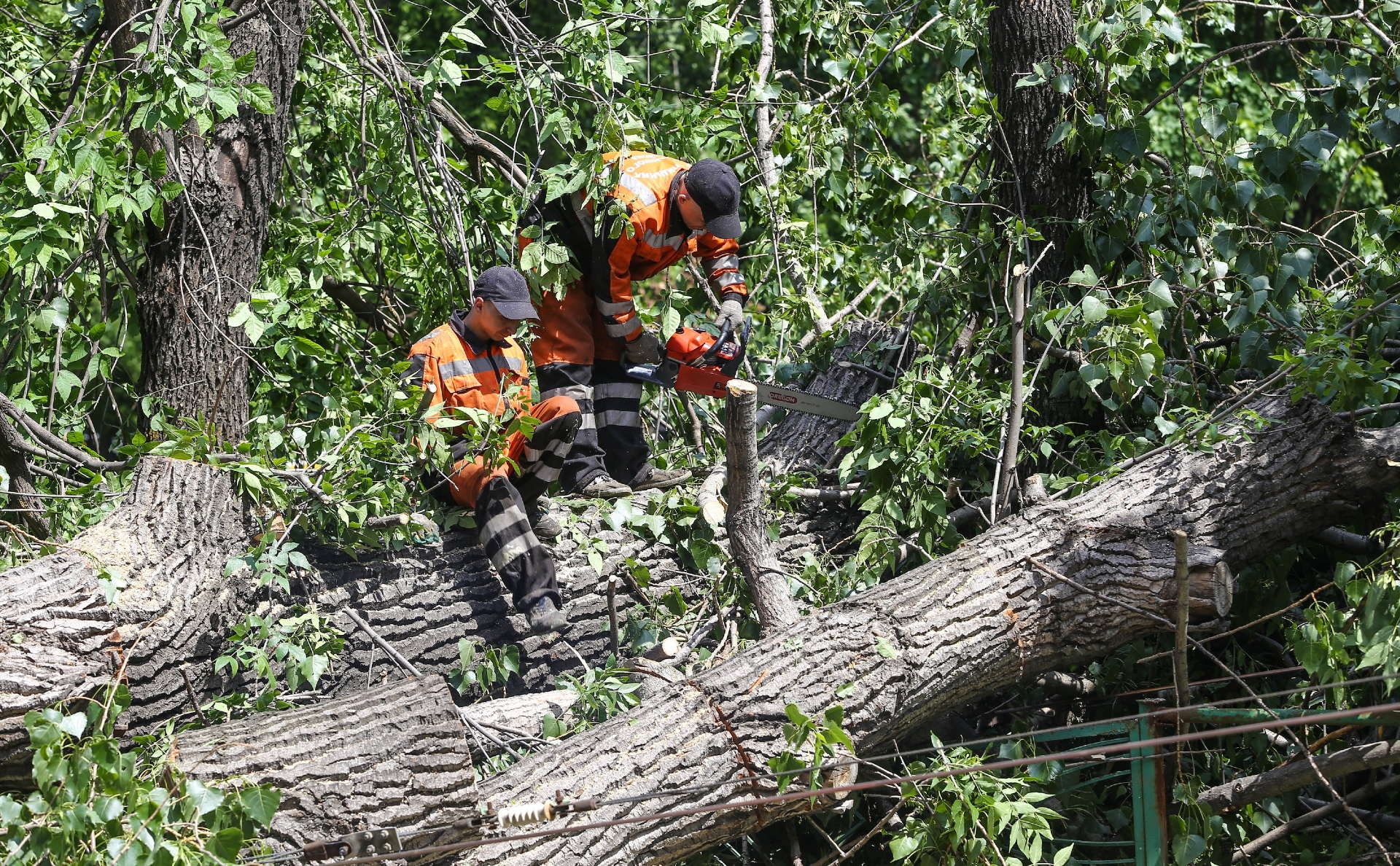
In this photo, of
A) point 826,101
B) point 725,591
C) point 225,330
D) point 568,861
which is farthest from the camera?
point 826,101

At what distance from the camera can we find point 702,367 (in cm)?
400

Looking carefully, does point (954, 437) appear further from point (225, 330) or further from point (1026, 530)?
point (225, 330)

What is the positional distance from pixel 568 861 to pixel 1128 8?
2.96 metres

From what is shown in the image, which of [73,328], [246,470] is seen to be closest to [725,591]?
[246,470]

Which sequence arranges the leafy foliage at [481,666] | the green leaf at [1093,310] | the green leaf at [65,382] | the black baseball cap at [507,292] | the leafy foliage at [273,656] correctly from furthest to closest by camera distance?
the green leaf at [65,382]
the black baseball cap at [507,292]
the leafy foliage at [481,666]
the green leaf at [1093,310]
the leafy foliage at [273,656]

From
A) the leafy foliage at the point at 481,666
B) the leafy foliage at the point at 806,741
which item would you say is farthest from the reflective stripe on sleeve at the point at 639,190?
the leafy foliage at the point at 806,741

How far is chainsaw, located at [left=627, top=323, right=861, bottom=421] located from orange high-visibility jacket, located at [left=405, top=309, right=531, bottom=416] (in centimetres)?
44

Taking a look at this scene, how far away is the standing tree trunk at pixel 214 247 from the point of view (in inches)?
154

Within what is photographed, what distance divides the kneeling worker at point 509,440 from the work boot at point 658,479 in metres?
0.38

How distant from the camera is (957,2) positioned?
4.11 m

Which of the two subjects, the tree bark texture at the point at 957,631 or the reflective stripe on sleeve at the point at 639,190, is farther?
the reflective stripe on sleeve at the point at 639,190

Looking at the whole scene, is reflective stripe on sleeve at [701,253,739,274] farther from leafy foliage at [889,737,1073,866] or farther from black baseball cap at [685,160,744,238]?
leafy foliage at [889,737,1073,866]

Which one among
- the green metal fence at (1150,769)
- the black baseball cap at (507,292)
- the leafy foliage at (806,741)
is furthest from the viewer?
the black baseball cap at (507,292)

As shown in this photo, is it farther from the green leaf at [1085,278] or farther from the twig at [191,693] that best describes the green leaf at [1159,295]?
the twig at [191,693]
